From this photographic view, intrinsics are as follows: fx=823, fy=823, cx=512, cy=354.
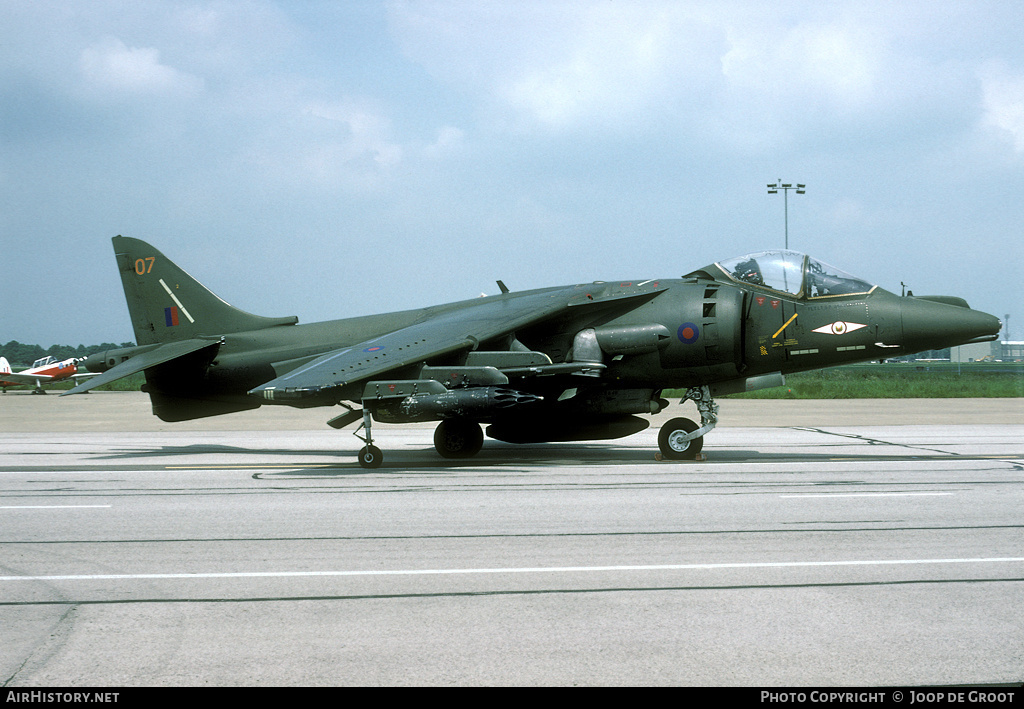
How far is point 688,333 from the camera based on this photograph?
47.9 ft

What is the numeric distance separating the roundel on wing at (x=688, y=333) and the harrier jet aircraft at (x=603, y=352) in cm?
2

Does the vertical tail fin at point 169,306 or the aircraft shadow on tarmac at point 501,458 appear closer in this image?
the aircraft shadow on tarmac at point 501,458

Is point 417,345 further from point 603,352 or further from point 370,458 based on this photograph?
point 603,352

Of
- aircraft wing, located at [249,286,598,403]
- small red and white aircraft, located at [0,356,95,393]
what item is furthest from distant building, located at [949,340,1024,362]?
aircraft wing, located at [249,286,598,403]

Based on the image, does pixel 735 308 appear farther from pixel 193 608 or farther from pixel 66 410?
pixel 66 410

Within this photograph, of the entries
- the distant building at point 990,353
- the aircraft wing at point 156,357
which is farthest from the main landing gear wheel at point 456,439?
the distant building at point 990,353

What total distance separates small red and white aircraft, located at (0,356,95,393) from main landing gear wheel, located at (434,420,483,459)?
42.7 m

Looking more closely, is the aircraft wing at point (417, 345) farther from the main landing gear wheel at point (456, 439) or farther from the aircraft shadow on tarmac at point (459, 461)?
the main landing gear wheel at point (456, 439)

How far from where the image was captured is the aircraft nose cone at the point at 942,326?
1367 centimetres

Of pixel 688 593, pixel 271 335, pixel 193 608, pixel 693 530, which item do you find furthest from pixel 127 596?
pixel 271 335

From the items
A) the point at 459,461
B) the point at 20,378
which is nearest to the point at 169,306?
the point at 459,461
